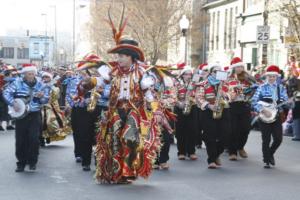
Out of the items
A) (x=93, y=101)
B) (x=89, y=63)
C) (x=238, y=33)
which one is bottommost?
(x=93, y=101)

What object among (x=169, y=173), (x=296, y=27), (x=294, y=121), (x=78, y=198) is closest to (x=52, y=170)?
(x=169, y=173)

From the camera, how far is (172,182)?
11.0 meters

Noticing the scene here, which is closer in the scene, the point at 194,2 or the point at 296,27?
the point at 296,27

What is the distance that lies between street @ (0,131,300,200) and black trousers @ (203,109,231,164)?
0.35m

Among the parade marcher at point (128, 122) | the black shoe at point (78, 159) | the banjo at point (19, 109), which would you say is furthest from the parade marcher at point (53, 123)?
the parade marcher at point (128, 122)

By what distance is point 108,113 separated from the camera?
34.5 ft

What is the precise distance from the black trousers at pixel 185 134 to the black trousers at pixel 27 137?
3.30 metres

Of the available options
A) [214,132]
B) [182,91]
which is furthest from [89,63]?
[182,91]

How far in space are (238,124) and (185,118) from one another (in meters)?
1.08

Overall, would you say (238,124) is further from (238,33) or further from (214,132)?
(238,33)

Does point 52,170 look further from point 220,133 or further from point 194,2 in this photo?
point 194,2

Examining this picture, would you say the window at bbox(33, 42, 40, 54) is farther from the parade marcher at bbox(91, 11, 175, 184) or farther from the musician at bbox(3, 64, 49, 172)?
the parade marcher at bbox(91, 11, 175, 184)

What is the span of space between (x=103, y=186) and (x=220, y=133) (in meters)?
3.07

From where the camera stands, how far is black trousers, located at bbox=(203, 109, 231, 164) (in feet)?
41.3
